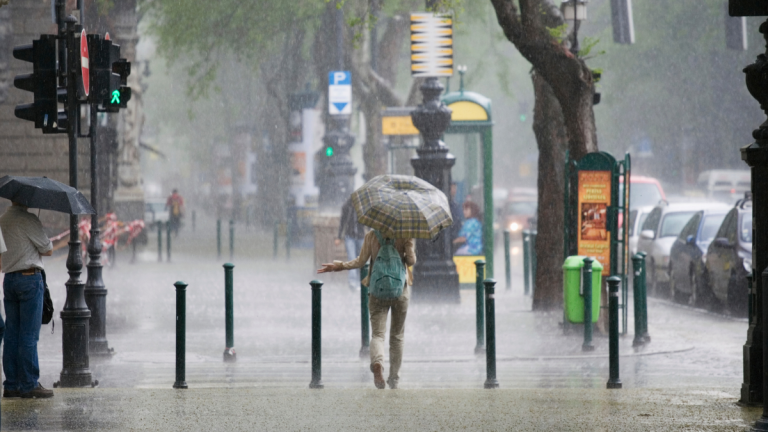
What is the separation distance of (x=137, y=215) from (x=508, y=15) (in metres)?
20.8

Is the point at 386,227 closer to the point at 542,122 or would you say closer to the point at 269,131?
the point at 542,122

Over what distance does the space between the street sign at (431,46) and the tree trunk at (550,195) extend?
7.76ft

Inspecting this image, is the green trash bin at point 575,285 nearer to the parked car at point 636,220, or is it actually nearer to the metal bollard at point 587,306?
the metal bollard at point 587,306

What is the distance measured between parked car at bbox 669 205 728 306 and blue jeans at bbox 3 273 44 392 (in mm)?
11097

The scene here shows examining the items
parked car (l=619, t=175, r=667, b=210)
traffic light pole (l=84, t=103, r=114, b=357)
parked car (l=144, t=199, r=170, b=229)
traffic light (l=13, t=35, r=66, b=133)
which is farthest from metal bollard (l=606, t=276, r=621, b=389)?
parked car (l=144, t=199, r=170, b=229)

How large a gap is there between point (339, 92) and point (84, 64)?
14.4 meters

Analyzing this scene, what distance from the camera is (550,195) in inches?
656

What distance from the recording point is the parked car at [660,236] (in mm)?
20422

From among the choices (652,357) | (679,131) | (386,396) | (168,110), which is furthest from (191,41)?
(168,110)

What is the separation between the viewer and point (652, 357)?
12.8m

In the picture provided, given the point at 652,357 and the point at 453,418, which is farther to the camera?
the point at 652,357

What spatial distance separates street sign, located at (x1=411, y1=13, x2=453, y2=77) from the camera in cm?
1870

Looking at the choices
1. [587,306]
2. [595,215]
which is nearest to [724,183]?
[595,215]

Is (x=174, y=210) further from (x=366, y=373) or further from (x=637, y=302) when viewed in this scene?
(x=366, y=373)
